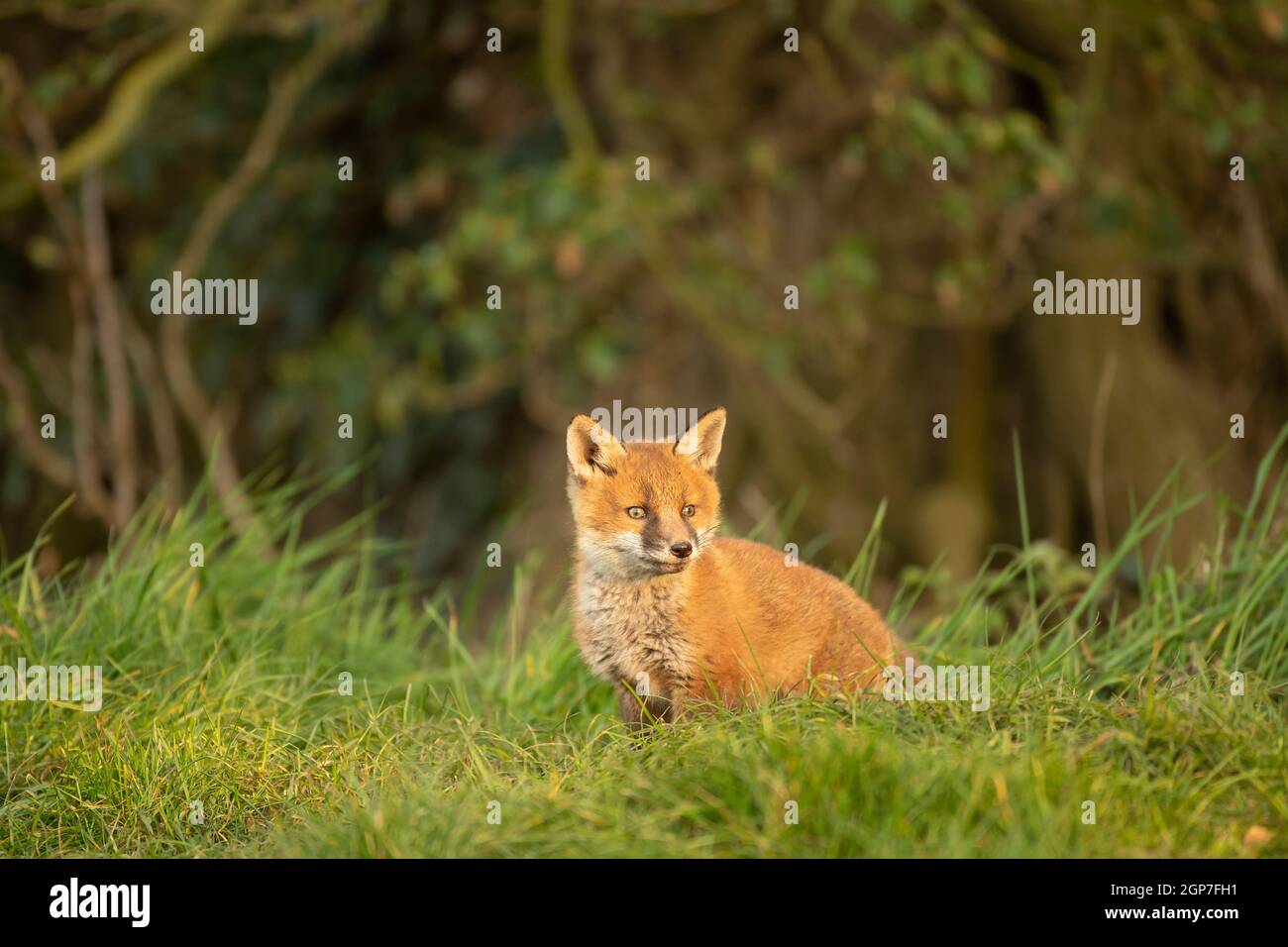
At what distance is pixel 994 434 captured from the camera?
29.8ft

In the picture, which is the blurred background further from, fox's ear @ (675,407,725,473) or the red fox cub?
the red fox cub

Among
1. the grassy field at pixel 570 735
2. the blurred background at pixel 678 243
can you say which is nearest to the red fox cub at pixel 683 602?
the grassy field at pixel 570 735

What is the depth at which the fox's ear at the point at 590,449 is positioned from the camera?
443cm

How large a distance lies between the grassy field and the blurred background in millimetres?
2216

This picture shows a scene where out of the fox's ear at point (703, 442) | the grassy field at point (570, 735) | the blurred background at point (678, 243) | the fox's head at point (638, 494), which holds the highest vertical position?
the blurred background at point (678, 243)

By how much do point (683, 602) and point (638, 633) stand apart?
0.51ft

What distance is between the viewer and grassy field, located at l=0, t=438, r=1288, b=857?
344 centimetres

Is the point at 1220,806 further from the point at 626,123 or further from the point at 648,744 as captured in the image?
the point at 626,123

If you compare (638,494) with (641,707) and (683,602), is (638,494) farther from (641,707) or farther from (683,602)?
(641,707)

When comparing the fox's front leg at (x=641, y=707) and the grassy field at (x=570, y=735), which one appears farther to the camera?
the fox's front leg at (x=641, y=707)

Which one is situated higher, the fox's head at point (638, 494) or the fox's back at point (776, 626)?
the fox's head at point (638, 494)

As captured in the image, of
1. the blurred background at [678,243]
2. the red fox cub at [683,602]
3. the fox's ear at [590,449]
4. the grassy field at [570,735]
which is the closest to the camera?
the grassy field at [570,735]

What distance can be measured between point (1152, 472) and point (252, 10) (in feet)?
18.4

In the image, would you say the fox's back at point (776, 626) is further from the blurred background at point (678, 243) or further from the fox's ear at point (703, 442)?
the blurred background at point (678, 243)
